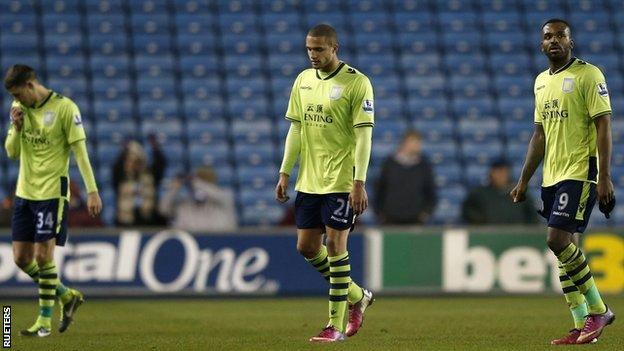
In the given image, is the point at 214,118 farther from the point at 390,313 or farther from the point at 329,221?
the point at 329,221

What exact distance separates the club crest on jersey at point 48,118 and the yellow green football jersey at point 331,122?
1998mm

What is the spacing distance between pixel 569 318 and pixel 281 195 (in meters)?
3.69

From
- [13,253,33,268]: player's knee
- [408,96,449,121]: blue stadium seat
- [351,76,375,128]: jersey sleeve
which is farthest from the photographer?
[408,96,449,121]: blue stadium seat

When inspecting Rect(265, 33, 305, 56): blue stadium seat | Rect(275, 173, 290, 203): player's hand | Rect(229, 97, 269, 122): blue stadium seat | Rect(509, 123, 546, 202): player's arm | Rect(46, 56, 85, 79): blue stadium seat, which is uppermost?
Rect(265, 33, 305, 56): blue stadium seat

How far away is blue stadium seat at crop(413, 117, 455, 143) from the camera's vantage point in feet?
66.4

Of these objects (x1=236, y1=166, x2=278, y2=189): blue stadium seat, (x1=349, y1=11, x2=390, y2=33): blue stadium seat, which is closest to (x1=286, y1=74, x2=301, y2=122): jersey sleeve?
(x1=236, y1=166, x2=278, y2=189): blue stadium seat

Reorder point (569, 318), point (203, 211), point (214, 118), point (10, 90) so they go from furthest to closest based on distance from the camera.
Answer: point (214, 118) → point (203, 211) → point (569, 318) → point (10, 90)

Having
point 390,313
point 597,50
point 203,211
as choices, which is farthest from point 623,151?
point 390,313

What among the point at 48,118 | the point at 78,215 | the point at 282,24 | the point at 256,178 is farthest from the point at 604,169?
the point at 282,24

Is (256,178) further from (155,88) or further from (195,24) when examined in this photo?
(195,24)

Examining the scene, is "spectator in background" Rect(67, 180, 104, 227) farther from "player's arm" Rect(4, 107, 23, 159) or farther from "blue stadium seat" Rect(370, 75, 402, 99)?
"blue stadium seat" Rect(370, 75, 402, 99)

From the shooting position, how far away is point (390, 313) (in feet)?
41.5

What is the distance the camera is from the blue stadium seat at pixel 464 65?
21.3 metres

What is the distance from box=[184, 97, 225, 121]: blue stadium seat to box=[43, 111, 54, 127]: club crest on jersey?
1029 centimetres
